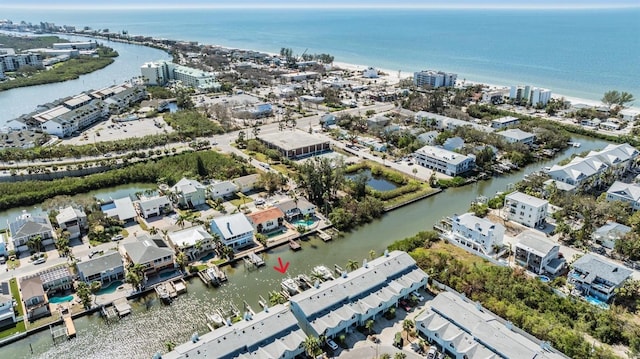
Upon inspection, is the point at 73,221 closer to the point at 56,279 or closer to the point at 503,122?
the point at 56,279

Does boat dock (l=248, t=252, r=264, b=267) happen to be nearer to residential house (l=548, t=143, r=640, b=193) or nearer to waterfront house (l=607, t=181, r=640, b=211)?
residential house (l=548, t=143, r=640, b=193)

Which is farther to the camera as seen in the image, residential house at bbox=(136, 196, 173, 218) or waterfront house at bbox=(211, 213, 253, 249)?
residential house at bbox=(136, 196, 173, 218)

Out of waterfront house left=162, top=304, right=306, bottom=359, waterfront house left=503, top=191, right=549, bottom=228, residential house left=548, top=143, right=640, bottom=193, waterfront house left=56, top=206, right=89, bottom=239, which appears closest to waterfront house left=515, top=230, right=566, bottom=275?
waterfront house left=503, top=191, right=549, bottom=228

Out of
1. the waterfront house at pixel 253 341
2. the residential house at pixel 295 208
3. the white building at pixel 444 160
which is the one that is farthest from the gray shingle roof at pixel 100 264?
the white building at pixel 444 160

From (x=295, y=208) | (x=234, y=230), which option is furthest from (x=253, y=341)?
(x=295, y=208)

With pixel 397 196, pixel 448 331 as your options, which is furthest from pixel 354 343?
pixel 397 196
